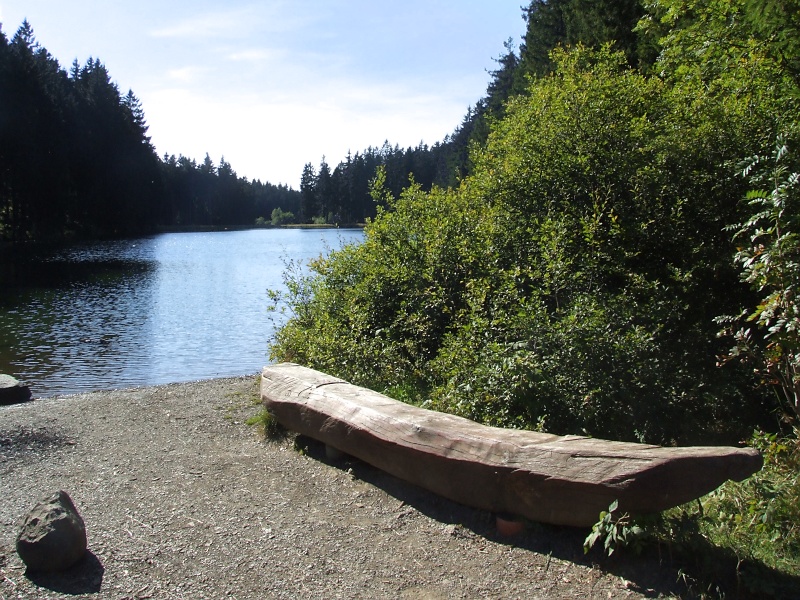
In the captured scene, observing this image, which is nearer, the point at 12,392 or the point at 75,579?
the point at 75,579

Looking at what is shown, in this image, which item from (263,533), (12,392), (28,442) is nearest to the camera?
(263,533)

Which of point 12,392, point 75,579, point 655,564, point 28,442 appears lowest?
point 12,392

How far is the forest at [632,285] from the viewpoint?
432cm

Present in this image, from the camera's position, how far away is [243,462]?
19.5 ft

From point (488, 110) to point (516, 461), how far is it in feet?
45.9

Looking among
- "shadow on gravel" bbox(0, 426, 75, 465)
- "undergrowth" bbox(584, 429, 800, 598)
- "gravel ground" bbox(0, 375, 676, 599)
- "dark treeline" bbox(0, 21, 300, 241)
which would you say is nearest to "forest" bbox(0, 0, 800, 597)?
"undergrowth" bbox(584, 429, 800, 598)

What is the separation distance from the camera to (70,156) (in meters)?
57.7

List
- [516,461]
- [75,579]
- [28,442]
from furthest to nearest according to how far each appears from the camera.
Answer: [28,442], [516,461], [75,579]

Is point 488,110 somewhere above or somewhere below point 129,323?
above

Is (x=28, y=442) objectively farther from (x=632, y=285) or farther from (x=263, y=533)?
(x=632, y=285)

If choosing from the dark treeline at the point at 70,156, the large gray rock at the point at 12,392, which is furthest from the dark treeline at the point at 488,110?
the dark treeline at the point at 70,156

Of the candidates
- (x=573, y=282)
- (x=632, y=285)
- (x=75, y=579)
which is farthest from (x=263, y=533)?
(x=632, y=285)


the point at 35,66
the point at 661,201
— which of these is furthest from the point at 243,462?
the point at 35,66

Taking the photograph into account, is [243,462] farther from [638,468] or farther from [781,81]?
[781,81]
